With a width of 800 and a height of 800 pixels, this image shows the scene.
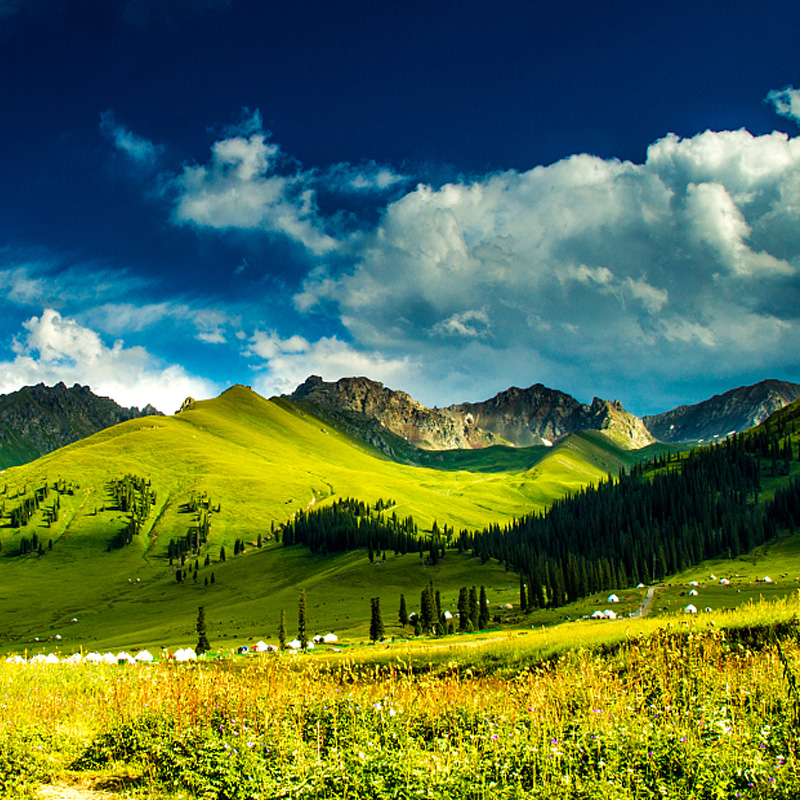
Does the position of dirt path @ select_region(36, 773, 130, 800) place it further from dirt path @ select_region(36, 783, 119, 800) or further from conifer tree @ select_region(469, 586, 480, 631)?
conifer tree @ select_region(469, 586, 480, 631)

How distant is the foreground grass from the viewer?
1059 centimetres

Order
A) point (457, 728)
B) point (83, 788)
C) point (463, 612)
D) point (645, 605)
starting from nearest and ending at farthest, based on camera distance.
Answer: point (83, 788), point (457, 728), point (645, 605), point (463, 612)

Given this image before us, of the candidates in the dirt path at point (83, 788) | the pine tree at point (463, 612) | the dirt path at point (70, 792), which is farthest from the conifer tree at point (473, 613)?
the dirt path at point (70, 792)

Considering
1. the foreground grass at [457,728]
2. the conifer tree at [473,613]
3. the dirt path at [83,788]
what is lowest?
the conifer tree at [473,613]

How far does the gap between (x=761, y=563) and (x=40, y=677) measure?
173048mm

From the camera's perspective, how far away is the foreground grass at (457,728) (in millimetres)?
10586

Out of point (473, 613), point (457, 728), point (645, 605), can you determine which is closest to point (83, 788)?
point (457, 728)

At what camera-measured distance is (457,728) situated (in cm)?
1375

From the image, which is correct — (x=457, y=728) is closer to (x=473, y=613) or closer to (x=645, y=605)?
(x=645, y=605)

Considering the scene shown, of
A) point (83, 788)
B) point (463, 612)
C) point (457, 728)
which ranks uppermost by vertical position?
point (457, 728)

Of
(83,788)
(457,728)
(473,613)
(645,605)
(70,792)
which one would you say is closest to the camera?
(70,792)

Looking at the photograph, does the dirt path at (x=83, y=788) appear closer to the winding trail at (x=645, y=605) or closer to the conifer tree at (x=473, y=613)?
the winding trail at (x=645, y=605)

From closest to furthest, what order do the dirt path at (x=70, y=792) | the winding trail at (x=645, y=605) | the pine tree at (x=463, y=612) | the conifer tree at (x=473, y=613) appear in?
the dirt path at (x=70, y=792)
the winding trail at (x=645, y=605)
the pine tree at (x=463, y=612)
the conifer tree at (x=473, y=613)

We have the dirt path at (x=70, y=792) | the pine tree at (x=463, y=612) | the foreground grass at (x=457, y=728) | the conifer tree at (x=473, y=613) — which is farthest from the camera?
the conifer tree at (x=473, y=613)
